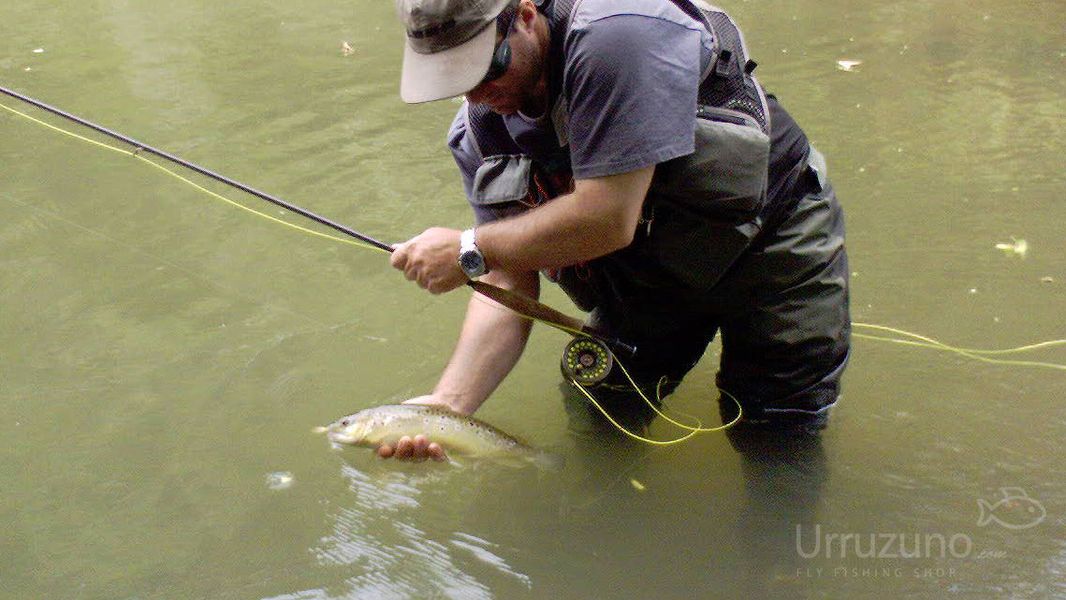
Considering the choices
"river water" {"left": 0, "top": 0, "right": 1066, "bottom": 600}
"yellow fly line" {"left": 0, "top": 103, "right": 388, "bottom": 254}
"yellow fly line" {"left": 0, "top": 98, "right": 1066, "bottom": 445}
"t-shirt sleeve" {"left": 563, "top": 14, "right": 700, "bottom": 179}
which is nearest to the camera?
"t-shirt sleeve" {"left": 563, "top": 14, "right": 700, "bottom": 179}

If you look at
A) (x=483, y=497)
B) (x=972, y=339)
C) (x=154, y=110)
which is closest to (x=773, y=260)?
(x=483, y=497)

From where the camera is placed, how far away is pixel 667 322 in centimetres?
344

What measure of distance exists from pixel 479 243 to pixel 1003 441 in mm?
2141

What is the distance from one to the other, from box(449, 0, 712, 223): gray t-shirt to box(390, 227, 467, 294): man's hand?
0.46 metres

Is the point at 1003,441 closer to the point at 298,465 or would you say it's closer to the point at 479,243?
the point at 479,243

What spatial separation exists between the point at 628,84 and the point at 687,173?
0.38 m

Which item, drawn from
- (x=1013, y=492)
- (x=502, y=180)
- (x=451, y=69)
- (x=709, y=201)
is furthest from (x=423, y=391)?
(x=1013, y=492)

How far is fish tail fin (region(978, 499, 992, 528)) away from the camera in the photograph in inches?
134

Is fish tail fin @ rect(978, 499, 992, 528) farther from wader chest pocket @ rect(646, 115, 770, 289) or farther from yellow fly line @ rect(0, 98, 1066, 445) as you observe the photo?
wader chest pocket @ rect(646, 115, 770, 289)

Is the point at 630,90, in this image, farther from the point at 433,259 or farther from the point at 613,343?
the point at 613,343

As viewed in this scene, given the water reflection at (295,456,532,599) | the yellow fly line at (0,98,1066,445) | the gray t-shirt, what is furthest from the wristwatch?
the water reflection at (295,456,532,599)

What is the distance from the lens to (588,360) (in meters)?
3.50

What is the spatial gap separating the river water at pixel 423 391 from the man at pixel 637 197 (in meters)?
0.41

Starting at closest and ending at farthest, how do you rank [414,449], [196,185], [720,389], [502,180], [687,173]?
[687,173] < [502,180] < [414,449] < [720,389] < [196,185]
